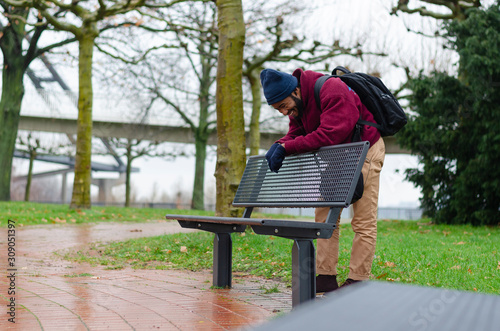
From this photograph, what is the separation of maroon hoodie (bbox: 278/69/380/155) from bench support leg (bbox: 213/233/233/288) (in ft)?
3.21

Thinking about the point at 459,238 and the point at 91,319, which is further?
the point at 459,238

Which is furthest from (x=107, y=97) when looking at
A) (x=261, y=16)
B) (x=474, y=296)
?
(x=474, y=296)

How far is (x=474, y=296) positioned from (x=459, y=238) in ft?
28.8

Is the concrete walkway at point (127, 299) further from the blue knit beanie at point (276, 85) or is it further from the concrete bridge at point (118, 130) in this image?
the concrete bridge at point (118, 130)

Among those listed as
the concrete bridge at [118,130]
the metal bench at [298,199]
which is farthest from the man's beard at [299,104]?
the concrete bridge at [118,130]

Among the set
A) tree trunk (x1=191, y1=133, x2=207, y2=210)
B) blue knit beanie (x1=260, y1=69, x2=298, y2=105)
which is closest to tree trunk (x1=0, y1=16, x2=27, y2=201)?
tree trunk (x1=191, y1=133, x2=207, y2=210)

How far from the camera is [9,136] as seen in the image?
66.3 ft

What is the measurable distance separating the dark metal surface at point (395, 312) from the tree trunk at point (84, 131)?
1416 centimetres

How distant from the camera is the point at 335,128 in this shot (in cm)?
364

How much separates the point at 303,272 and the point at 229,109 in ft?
15.1

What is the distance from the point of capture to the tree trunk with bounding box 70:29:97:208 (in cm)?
1425

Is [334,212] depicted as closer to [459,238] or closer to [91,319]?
[91,319]

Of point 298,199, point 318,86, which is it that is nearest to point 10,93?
point 298,199

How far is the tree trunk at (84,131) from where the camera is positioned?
1425 cm
